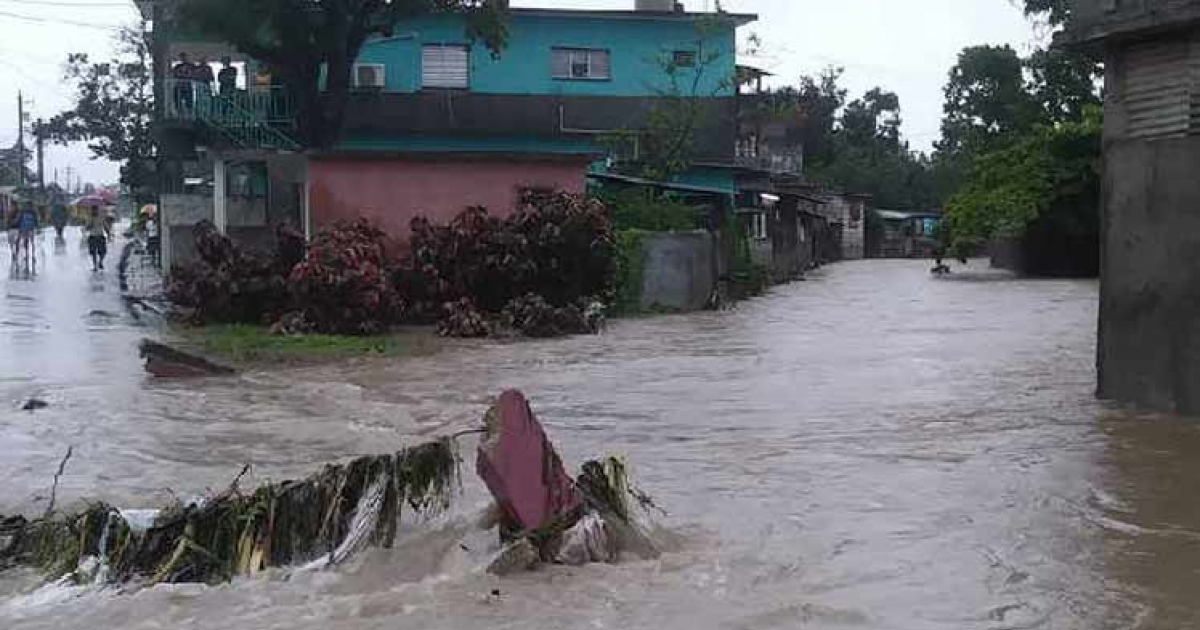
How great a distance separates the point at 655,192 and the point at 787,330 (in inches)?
341

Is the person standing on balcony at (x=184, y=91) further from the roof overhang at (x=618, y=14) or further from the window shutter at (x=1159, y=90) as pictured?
the window shutter at (x=1159, y=90)

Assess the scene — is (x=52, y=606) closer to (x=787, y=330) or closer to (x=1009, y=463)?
(x=1009, y=463)

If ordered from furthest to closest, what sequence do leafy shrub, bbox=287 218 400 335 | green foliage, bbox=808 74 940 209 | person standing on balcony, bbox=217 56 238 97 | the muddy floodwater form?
green foliage, bbox=808 74 940 209, person standing on balcony, bbox=217 56 238 97, leafy shrub, bbox=287 218 400 335, the muddy floodwater

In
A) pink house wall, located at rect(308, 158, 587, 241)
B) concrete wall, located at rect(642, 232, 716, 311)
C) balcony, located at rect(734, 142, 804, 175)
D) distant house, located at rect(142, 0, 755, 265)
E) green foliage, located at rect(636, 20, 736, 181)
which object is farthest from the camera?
balcony, located at rect(734, 142, 804, 175)

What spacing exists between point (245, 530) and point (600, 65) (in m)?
31.7

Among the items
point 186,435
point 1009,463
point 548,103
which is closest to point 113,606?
point 186,435

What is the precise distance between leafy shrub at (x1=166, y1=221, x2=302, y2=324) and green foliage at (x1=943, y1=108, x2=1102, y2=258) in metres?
25.4

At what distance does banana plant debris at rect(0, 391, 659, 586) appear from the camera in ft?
21.7

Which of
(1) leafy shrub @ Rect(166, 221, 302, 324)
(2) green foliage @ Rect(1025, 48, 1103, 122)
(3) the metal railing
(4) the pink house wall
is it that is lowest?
(1) leafy shrub @ Rect(166, 221, 302, 324)

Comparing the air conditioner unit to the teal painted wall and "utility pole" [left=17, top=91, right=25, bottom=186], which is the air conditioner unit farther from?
"utility pole" [left=17, top=91, right=25, bottom=186]

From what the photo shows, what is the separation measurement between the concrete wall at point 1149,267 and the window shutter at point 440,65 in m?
26.9

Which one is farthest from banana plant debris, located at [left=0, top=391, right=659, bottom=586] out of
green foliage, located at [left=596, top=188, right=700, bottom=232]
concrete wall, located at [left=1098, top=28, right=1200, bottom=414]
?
green foliage, located at [left=596, top=188, right=700, bottom=232]

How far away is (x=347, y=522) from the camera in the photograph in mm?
6898

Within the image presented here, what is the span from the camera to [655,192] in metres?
29.6
